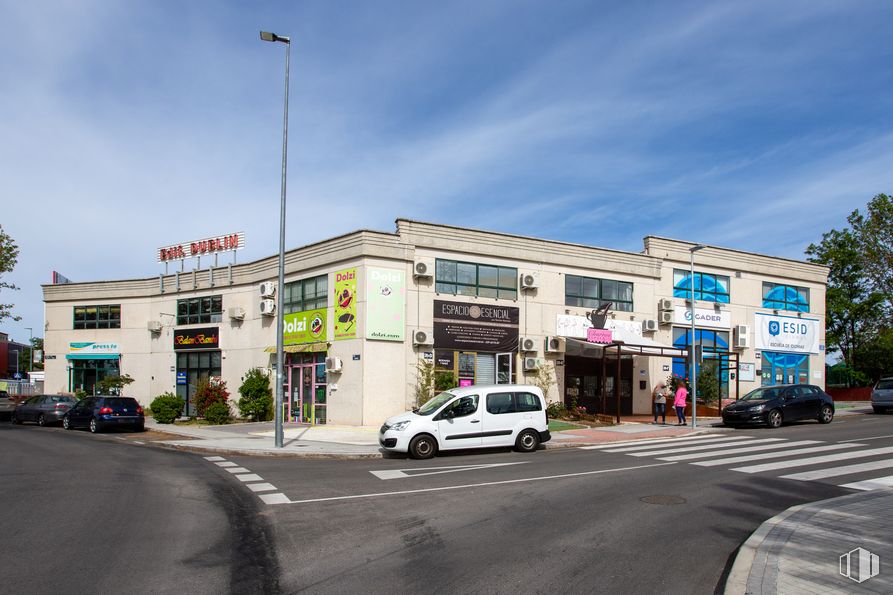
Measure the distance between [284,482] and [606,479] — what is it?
6160mm

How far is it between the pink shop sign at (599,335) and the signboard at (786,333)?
9.57 m

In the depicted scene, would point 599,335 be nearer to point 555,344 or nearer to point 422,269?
point 555,344

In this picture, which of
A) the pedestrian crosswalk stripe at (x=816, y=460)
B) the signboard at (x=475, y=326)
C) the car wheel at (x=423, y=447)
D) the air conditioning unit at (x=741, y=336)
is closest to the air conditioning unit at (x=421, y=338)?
the signboard at (x=475, y=326)

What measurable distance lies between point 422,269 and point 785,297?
21.4 m

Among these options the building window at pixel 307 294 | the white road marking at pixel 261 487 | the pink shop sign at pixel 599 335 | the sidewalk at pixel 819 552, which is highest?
the building window at pixel 307 294

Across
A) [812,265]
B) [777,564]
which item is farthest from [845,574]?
[812,265]

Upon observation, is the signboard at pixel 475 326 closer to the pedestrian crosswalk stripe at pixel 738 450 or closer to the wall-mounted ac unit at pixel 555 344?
the wall-mounted ac unit at pixel 555 344

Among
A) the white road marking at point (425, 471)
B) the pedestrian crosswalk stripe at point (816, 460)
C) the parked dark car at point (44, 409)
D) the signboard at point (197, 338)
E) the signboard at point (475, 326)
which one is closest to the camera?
the white road marking at point (425, 471)

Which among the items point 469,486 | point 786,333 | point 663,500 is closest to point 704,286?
point 786,333

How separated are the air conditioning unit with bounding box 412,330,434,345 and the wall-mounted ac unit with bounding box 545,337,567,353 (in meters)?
5.28

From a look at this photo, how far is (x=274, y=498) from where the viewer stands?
419 inches

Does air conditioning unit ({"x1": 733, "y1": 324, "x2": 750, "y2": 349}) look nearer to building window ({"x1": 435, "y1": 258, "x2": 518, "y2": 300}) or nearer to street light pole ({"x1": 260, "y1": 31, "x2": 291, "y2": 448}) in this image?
building window ({"x1": 435, "y1": 258, "x2": 518, "y2": 300})

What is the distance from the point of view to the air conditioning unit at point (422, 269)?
24547mm

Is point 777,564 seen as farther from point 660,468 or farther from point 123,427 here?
point 123,427
